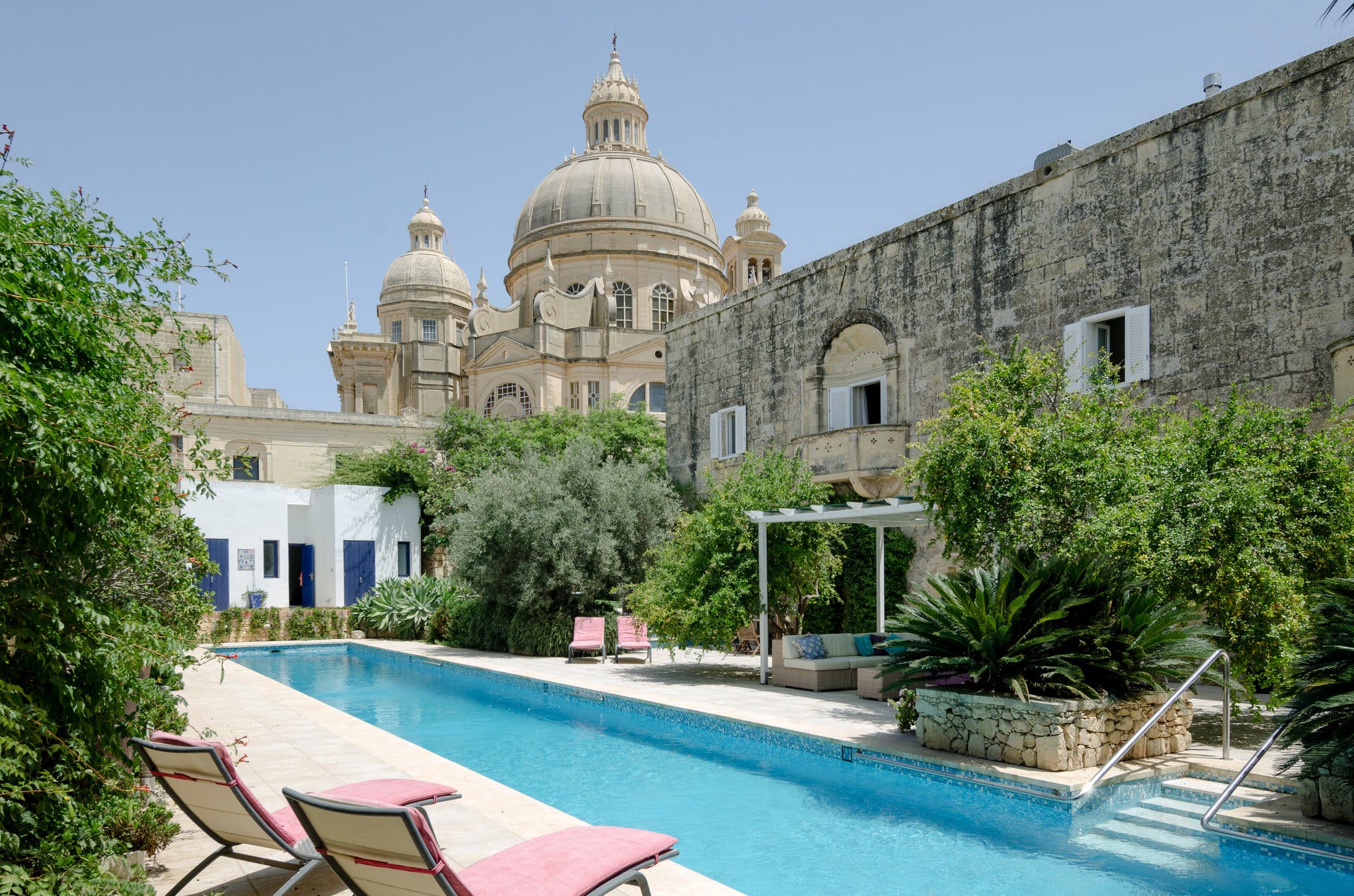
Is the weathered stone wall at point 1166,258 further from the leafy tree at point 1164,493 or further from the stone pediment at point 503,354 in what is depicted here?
the stone pediment at point 503,354

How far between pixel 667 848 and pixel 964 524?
628 centimetres

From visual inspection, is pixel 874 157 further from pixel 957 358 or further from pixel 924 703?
pixel 924 703

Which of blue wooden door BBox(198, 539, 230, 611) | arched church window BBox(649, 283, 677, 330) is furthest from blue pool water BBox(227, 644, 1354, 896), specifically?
arched church window BBox(649, 283, 677, 330)

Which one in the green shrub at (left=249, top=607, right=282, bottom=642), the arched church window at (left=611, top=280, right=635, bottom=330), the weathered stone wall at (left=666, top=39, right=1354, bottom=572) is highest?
the arched church window at (left=611, top=280, right=635, bottom=330)

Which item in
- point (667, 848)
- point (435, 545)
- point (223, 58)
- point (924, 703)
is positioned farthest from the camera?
point (435, 545)

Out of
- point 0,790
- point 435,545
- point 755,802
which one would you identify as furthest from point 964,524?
point 435,545

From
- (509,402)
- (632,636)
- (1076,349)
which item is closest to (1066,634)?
(1076,349)

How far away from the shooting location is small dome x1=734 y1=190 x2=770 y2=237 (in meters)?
48.9

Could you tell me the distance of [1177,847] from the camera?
6418mm

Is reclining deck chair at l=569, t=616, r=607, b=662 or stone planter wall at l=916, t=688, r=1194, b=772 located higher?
stone planter wall at l=916, t=688, r=1194, b=772

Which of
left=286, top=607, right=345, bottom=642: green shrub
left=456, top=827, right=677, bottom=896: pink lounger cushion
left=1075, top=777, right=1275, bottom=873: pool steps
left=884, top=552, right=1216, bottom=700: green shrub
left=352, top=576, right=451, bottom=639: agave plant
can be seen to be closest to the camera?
left=456, top=827, right=677, bottom=896: pink lounger cushion

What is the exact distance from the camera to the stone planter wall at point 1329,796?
6.07 metres

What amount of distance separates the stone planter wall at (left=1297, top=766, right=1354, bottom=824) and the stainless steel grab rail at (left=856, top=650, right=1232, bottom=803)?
1033mm

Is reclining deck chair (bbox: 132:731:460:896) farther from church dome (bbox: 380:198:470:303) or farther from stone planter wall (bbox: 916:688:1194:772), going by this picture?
church dome (bbox: 380:198:470:303)
